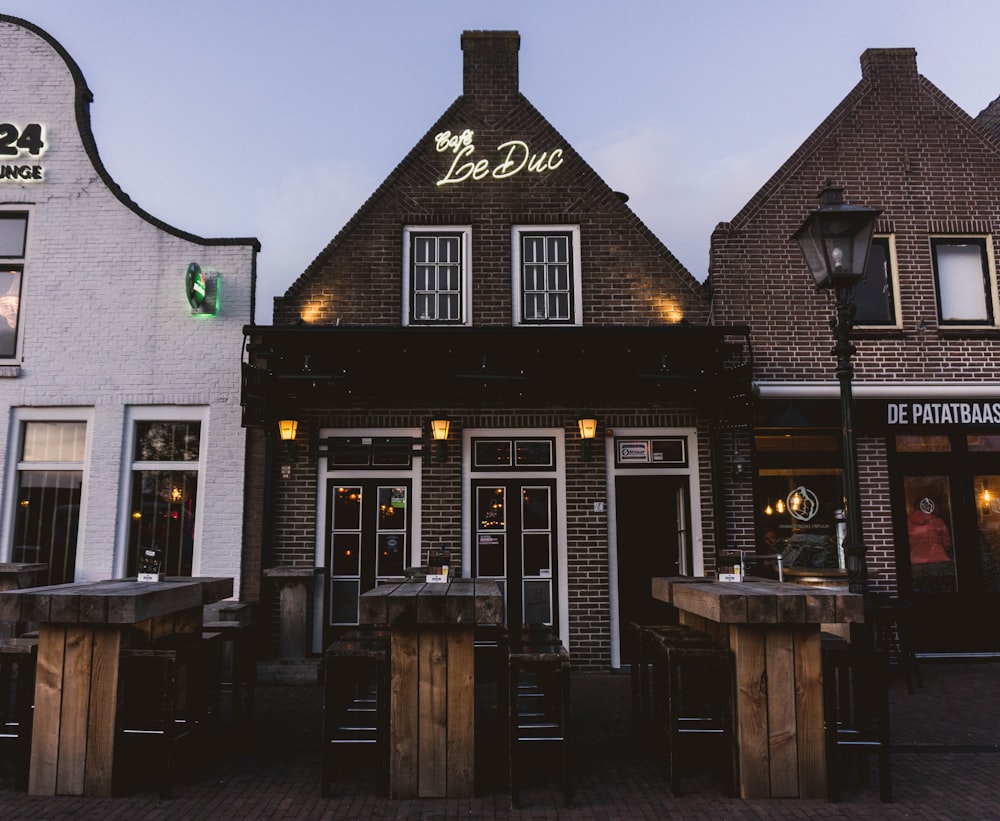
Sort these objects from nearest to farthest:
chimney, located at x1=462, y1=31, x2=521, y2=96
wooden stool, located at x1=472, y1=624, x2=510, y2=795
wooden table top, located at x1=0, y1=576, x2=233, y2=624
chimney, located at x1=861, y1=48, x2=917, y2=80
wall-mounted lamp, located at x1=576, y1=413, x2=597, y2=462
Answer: wooden table top, located at x1=0, y1=576, x2=233, y2=624 < wooden stool, located at x1=472, y1=624, x2=510, y2=795 < wall-mounted lamp, located at x1=576, y1=413, x2=597, y2=462 < chimney, located at x1=462, y1=31, x2=521, y2=96 < chimney, located at x1=861, y1=48, x2=917, y2=80

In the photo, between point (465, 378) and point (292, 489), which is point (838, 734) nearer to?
point (465, 378)

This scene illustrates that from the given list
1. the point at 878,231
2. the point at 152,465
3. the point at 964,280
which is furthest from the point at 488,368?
the point at 964,280

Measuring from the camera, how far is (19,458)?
975 cm

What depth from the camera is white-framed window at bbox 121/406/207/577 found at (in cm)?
951

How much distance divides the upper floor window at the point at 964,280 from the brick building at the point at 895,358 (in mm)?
20

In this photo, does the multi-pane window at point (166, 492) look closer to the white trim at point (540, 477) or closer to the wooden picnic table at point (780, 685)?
the white trim at point (540, 477)

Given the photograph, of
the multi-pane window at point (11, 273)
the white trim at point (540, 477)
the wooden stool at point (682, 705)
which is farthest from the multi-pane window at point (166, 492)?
the wooden stool at point (682, 705)

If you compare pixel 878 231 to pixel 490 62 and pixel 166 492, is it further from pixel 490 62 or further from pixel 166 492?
pixel 166 492

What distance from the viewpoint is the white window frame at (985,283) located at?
10180 millimetres

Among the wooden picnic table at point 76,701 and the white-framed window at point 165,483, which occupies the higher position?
the white-framed window at point 165,483

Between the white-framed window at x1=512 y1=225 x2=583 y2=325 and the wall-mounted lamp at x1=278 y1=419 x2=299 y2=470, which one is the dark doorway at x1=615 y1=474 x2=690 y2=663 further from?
the wall-mounted lamp at x1=278 y1=419 x2=299 y2=470

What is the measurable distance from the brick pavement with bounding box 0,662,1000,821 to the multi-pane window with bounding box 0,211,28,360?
262 inches

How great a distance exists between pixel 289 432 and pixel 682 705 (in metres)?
5.49

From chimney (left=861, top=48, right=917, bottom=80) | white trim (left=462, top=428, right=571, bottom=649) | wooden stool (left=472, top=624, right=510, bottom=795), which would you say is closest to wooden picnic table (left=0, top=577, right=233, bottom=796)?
wooden stool (left=472, top=624, right=510, bottom=795)
